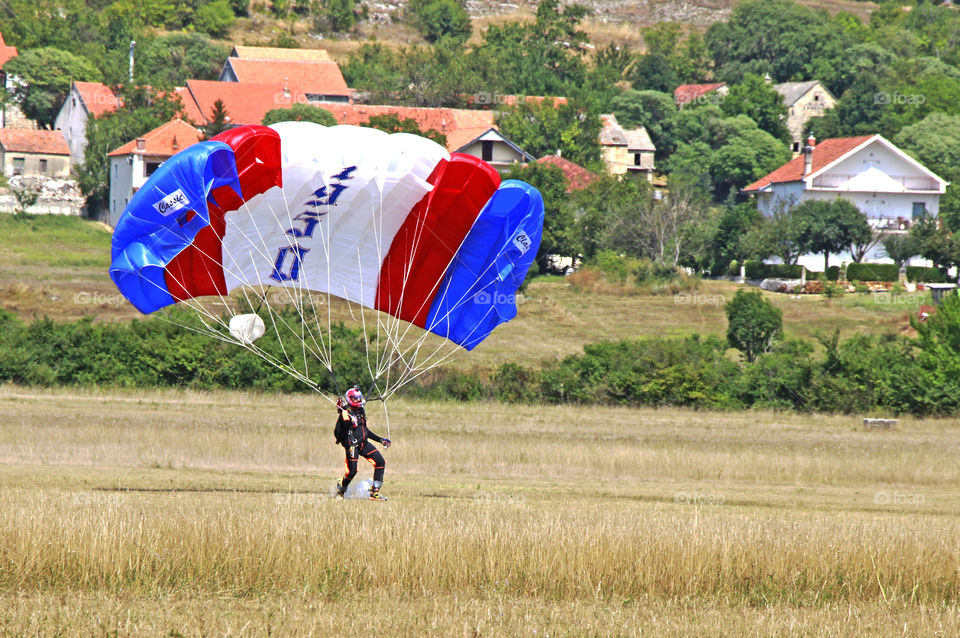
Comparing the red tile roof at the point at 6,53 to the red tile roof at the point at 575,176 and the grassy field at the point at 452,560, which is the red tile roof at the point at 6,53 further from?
the grassy field at the point at 452,560

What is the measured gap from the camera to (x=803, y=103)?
113 meters

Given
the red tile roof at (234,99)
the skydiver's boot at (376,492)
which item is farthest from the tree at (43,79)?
the skydiver's boot at (376,492)

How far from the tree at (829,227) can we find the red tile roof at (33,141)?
56600 millimetres

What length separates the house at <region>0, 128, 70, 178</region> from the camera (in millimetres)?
84938

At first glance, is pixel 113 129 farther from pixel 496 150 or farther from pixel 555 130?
pixel 555 130

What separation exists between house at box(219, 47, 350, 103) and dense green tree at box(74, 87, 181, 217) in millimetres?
17707

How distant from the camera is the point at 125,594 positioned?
1130 cm

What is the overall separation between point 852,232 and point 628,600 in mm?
59064

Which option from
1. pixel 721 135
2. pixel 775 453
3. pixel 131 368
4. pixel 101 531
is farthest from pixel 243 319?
pixel 721 135

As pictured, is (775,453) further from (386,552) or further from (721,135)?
(721,135)

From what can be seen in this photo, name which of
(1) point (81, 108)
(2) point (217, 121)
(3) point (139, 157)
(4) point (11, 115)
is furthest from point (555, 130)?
(4) point (11, 115)

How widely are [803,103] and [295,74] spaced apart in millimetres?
51113

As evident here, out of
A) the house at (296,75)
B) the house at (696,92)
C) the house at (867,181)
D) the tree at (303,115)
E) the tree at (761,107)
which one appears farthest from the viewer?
the house at (696,92)

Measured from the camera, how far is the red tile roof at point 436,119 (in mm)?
88812
